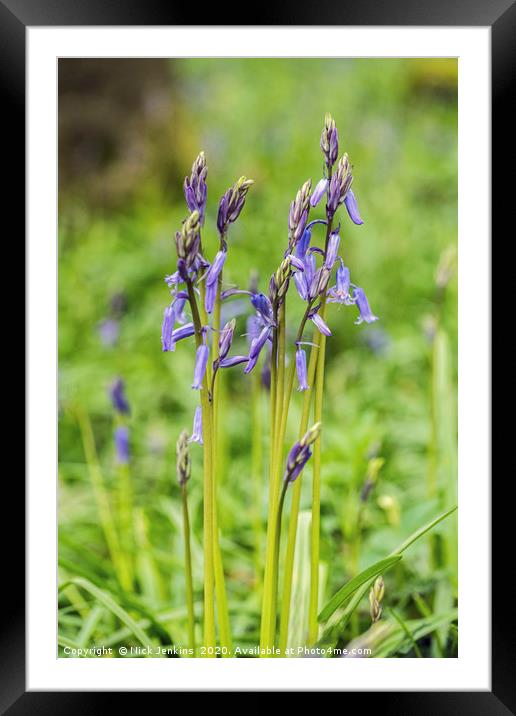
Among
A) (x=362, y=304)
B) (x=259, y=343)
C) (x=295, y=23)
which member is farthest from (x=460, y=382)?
(x=295, y=23)

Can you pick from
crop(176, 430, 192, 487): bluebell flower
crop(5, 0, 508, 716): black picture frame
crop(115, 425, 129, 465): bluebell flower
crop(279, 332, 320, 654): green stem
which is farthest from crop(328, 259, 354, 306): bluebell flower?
crop(115, 425, 129, 465): bluebell flower

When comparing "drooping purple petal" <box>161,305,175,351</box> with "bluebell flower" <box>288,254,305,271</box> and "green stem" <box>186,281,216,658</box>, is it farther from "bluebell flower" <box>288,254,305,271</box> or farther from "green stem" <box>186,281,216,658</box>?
"bluebell flower" <box>288,254,305,271</box>

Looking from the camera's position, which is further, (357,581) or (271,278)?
(357,581)

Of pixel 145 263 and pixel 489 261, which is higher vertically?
pixel 145 263

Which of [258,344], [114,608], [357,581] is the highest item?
[258,344]

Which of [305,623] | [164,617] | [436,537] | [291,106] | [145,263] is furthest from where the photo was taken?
[291,106]

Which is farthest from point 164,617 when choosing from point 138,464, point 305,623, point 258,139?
point 258,139

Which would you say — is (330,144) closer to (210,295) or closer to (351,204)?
(351,204)

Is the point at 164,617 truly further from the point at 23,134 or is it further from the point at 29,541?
the point at 23,134
